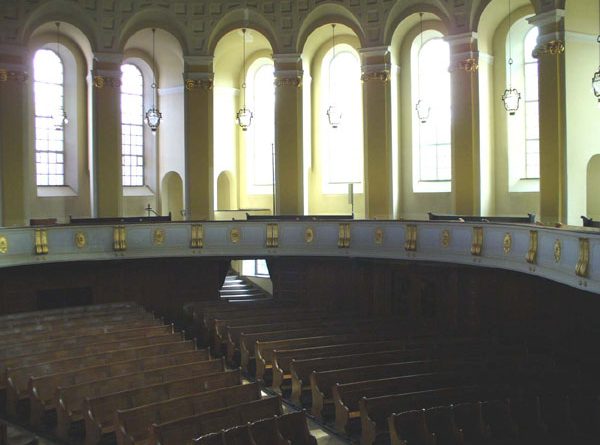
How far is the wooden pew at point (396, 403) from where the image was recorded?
467 inches

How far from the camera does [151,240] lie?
2277cm

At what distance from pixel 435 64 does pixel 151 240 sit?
12.1m

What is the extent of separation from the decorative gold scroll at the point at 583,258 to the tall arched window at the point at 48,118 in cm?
1939

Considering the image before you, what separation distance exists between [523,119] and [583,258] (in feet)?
37.2

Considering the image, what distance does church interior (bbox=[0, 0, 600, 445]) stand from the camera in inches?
530

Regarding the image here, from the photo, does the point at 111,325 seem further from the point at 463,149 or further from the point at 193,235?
the point at 463,149

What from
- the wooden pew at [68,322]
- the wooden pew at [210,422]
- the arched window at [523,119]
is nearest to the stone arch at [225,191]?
the wooden pew at [68,322]

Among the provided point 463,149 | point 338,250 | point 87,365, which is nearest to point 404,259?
point 338,250

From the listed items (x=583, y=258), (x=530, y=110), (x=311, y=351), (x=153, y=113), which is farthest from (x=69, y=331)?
(x=530, y=110)

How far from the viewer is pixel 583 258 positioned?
1323cm

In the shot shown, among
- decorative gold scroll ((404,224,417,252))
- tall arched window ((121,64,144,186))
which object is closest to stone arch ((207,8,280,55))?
tall arched window ((121,64,144,186))

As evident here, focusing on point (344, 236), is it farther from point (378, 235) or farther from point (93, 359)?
point (93, 359)

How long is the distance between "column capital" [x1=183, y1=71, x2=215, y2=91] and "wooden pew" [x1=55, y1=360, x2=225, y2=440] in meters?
13.9

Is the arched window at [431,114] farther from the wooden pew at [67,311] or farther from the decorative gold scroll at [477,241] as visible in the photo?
the wooden pew at [67,311]
